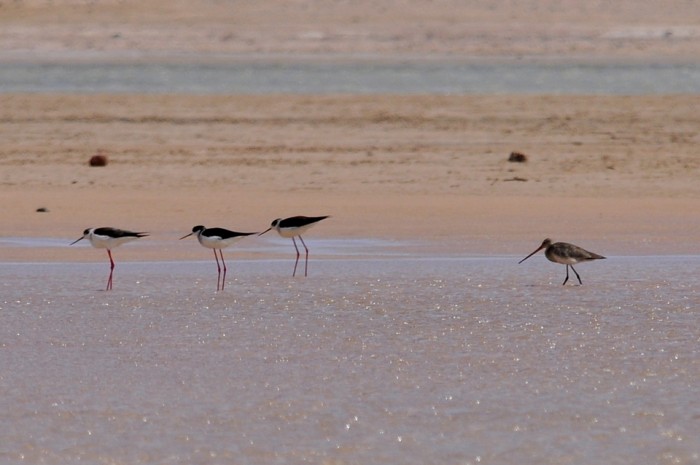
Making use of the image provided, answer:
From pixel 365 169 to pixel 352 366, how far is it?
9.79m

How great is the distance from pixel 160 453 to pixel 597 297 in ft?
14.5

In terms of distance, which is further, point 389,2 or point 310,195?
point 389,2

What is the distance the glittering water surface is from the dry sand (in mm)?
2178

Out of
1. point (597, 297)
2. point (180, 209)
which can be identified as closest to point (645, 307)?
point (597, 297)

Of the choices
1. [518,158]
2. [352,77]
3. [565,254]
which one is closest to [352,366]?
[565,254]

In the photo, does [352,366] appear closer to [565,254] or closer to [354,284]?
[354,284]

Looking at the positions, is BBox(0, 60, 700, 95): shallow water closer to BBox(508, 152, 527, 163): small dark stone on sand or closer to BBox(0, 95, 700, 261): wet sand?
BBox(0, 95, 700, 261): wet sand

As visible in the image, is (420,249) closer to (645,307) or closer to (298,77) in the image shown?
(645,307)

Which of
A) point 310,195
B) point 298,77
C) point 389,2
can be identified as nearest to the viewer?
point 310,195

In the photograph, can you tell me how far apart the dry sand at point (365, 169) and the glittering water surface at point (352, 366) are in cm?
218

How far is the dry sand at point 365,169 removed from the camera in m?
13.2

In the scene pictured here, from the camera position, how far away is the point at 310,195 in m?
15.3

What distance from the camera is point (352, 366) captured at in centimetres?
714

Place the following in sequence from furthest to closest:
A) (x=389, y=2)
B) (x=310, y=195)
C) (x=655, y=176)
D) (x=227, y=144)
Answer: (x=389, y=2) < (x=227, y=144) < (x=655, y=176) < (x=310, y=195)
